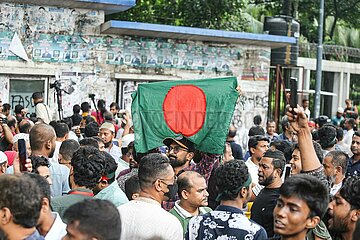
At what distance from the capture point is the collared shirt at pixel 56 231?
15.0ft

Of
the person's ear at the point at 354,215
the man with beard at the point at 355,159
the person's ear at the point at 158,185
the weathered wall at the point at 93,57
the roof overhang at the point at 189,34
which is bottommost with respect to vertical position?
the man with beard at the point at 355,159

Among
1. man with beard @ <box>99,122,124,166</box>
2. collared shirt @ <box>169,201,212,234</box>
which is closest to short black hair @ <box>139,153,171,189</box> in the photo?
collared shirt @ <box>169,201,212,234</box>

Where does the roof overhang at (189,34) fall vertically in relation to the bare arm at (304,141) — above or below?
above

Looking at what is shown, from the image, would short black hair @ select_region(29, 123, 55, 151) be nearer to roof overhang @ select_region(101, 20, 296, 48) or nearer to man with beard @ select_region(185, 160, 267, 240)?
man with beard @ select_region(185, 160, 267, 240)

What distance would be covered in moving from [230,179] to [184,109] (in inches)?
121

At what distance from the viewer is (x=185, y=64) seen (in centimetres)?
1816

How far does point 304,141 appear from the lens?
5594mm

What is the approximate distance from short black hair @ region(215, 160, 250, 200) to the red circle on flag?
2.81 m

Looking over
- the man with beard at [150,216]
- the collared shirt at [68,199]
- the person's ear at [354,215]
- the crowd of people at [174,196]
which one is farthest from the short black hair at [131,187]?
the person's ear at [354,215]

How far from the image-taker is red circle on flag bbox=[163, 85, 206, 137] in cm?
826

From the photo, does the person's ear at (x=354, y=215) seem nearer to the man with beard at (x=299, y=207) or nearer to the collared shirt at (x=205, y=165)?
the man with beard at (x=299, y=207)

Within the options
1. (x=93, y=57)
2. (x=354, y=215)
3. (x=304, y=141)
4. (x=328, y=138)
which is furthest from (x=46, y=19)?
(x=354, y=215)

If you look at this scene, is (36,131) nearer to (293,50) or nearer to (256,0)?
(293,50)

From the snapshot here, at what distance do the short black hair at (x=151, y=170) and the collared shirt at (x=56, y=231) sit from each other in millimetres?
881
